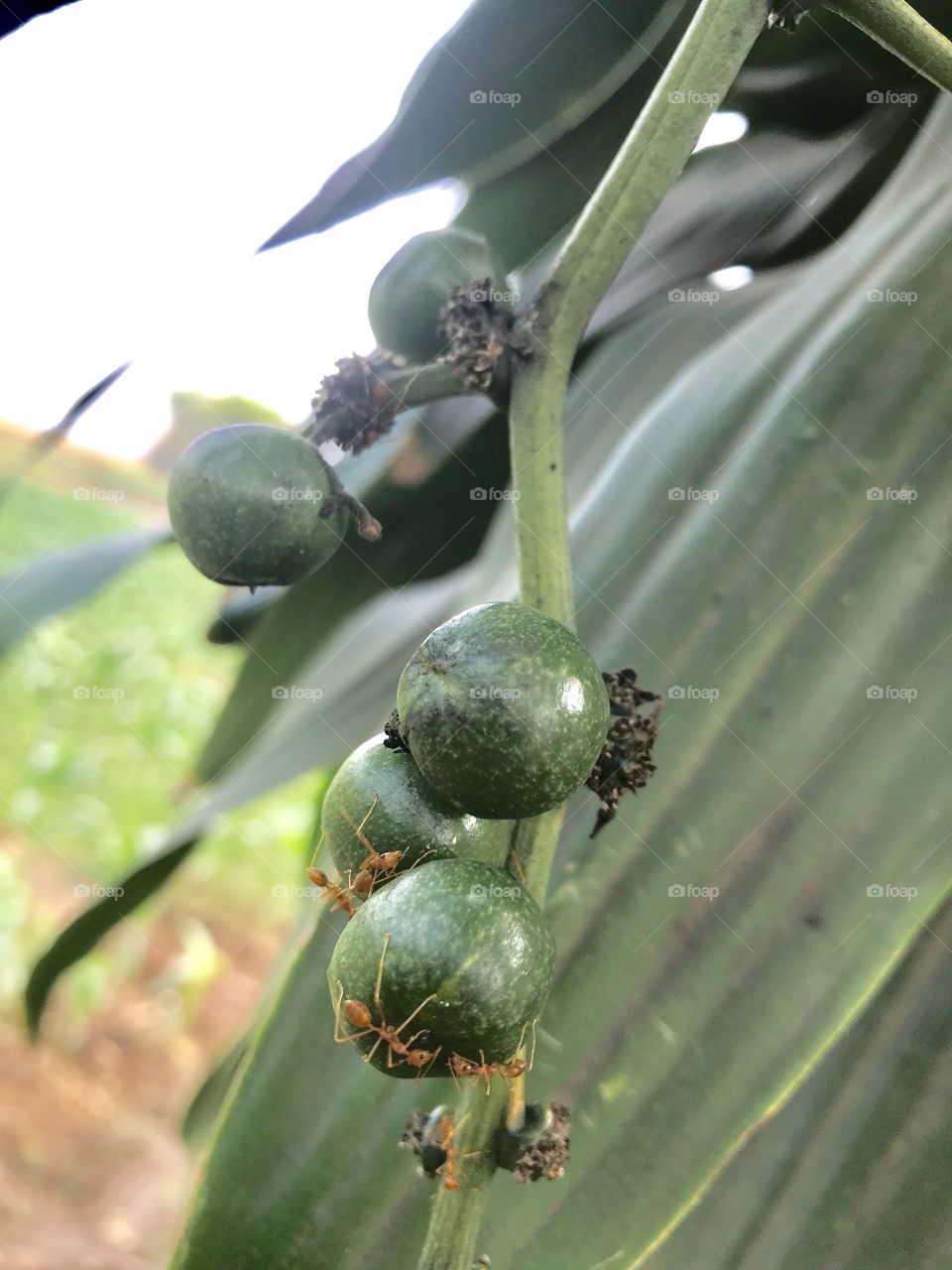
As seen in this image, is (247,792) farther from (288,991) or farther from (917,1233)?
(917,1233)

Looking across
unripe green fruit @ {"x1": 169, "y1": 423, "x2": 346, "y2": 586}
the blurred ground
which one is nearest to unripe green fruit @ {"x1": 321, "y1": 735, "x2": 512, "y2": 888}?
unripe green fruit @ {"x1": 169, "y1": 423, "x2": 346, "y2": 586}

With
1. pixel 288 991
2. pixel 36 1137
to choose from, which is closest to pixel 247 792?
pixel 288 991

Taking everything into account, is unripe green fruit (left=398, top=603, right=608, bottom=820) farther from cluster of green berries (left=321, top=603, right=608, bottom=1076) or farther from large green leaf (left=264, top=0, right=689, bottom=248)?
large green leaf (left=264, top=0, right=689, bottom=248)

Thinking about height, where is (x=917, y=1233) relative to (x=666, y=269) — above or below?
below

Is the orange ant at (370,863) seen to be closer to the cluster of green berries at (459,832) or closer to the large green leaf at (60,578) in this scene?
the cluster of green berries at (459,832)

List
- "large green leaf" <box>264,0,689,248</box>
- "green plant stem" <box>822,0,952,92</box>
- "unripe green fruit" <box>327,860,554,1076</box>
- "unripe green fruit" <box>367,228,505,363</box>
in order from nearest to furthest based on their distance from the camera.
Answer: "unripe green fruit" <box>327,860,554,1076</box> < "green plant stem" <box>822,0,952,92</box> < "unripe green fruit" <box>367,228,505,363</box> < "large green leaf" <box>264,0,689,248</box>

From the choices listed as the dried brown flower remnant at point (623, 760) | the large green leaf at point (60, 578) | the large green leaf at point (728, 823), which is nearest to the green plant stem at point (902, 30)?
the large green leaf at point (728, 823)

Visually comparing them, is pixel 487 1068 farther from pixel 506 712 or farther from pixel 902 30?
pixel 902 30
